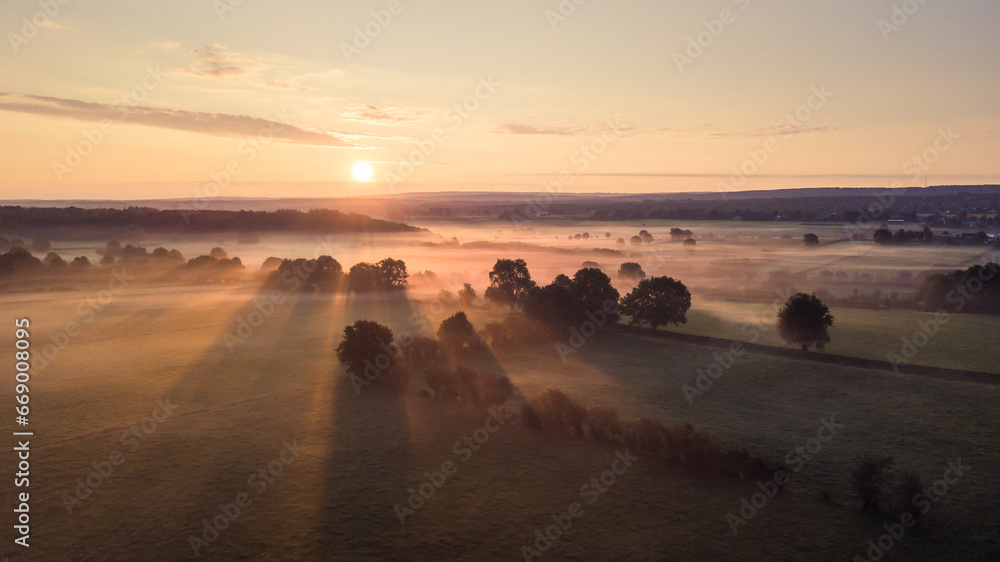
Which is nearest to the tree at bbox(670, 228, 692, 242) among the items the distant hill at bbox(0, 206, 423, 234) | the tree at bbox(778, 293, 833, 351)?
the distant hill at bbox(0, 206, 423, 234)

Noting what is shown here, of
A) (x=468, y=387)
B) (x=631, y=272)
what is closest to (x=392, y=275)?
(x=631, y=272)

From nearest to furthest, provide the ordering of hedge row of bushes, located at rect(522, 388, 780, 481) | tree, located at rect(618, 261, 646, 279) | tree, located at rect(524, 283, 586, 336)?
1. hedge row of bushes, located at rect(522, 388, 780, 481)
2. tree, located at rect(524, 283, 586, 336)
3. tree, located at rect(618, 261, 646, 279)

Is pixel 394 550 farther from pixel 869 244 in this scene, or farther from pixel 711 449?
pixel 869 244

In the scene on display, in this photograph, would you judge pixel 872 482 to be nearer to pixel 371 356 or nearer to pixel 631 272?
pixel 371 356

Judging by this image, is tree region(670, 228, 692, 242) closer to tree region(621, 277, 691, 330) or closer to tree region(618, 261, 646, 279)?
tree region(618, 261, 646, 279)

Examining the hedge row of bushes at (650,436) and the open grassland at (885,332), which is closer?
the hedge row of bushes at (650,436)

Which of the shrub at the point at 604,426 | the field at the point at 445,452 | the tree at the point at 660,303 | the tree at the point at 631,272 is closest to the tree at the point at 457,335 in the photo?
Result: the field at the point at 445,452

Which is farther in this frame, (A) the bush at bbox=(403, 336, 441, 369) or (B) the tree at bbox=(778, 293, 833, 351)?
(B) the tree at bbox=(778, 293, 833, 351)

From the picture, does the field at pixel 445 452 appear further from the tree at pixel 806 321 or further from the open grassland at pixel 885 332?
the tree at pixel 806 321
